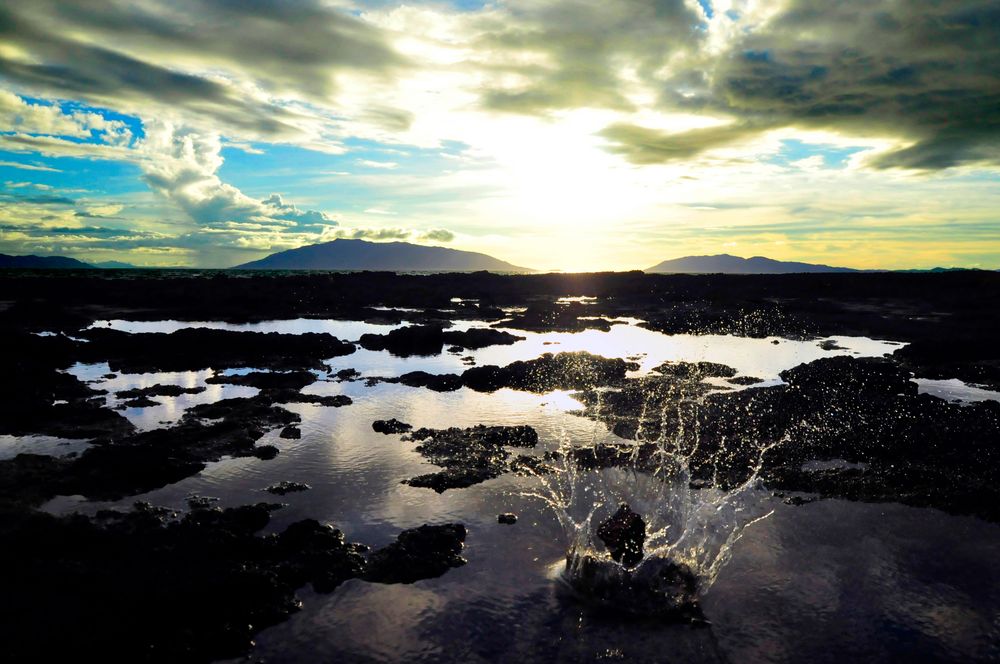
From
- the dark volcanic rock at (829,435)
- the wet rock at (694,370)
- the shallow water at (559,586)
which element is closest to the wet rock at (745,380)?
the wet rock at (694,370)

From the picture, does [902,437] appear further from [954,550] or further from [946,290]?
[946,290]

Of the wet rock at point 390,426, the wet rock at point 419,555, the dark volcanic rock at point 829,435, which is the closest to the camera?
the wet rock at point 419,555

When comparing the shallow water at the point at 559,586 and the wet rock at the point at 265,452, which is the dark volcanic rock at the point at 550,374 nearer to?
the shallow water at the point at 559,586

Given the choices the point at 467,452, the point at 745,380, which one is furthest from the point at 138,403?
the point at 745,380

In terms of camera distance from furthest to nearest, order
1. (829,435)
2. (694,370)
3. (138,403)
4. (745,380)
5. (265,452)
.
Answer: (694,370) < (745,380) < (138,403) < (829,435) < (265,452)

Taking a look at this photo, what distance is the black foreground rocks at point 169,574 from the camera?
796cm

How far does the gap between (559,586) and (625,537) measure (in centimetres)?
175

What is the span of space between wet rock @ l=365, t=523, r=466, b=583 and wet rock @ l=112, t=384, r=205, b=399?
53.8ft

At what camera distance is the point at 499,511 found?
12.4m

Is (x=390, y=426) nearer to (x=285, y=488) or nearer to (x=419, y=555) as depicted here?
(x=285, y=488)

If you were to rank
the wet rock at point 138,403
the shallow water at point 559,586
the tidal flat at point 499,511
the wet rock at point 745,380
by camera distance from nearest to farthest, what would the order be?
1. the shallow water at point 559,586
2. the tidal flat at point 499,511
3. the wet rock at point 138,403
4. the wet rock at point 745,380

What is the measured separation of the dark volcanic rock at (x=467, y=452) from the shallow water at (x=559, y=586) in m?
0.44

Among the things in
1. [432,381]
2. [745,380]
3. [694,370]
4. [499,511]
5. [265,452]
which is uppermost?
[694,370]

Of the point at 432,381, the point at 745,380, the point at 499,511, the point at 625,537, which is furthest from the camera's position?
the point at 745,380
